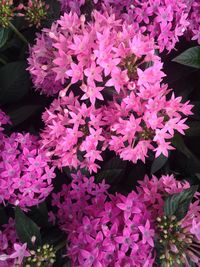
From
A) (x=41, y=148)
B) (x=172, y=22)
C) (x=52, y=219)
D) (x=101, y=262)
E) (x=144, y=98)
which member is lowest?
(x=52, y=219)

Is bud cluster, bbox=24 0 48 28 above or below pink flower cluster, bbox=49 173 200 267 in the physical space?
above

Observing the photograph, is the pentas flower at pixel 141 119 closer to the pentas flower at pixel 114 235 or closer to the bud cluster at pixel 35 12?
the pentas flower at pixel 114 235

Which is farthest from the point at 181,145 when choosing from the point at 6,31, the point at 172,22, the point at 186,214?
the point at 6,31

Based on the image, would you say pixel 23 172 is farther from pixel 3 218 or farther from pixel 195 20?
pixel 195 20

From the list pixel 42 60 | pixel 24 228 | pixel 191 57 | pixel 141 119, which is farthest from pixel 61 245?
pixel 191 57

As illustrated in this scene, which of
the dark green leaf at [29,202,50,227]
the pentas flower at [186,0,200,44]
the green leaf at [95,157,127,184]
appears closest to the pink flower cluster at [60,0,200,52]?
the pentas flower at [186,0,200,44]

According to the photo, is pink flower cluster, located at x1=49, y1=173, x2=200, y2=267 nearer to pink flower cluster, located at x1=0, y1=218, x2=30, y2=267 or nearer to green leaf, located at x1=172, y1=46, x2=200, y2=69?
pink flower cluster, located at x1=0, y1=218, x2=30, y2=267

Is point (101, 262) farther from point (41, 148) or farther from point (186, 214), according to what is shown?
point (41, 148)
